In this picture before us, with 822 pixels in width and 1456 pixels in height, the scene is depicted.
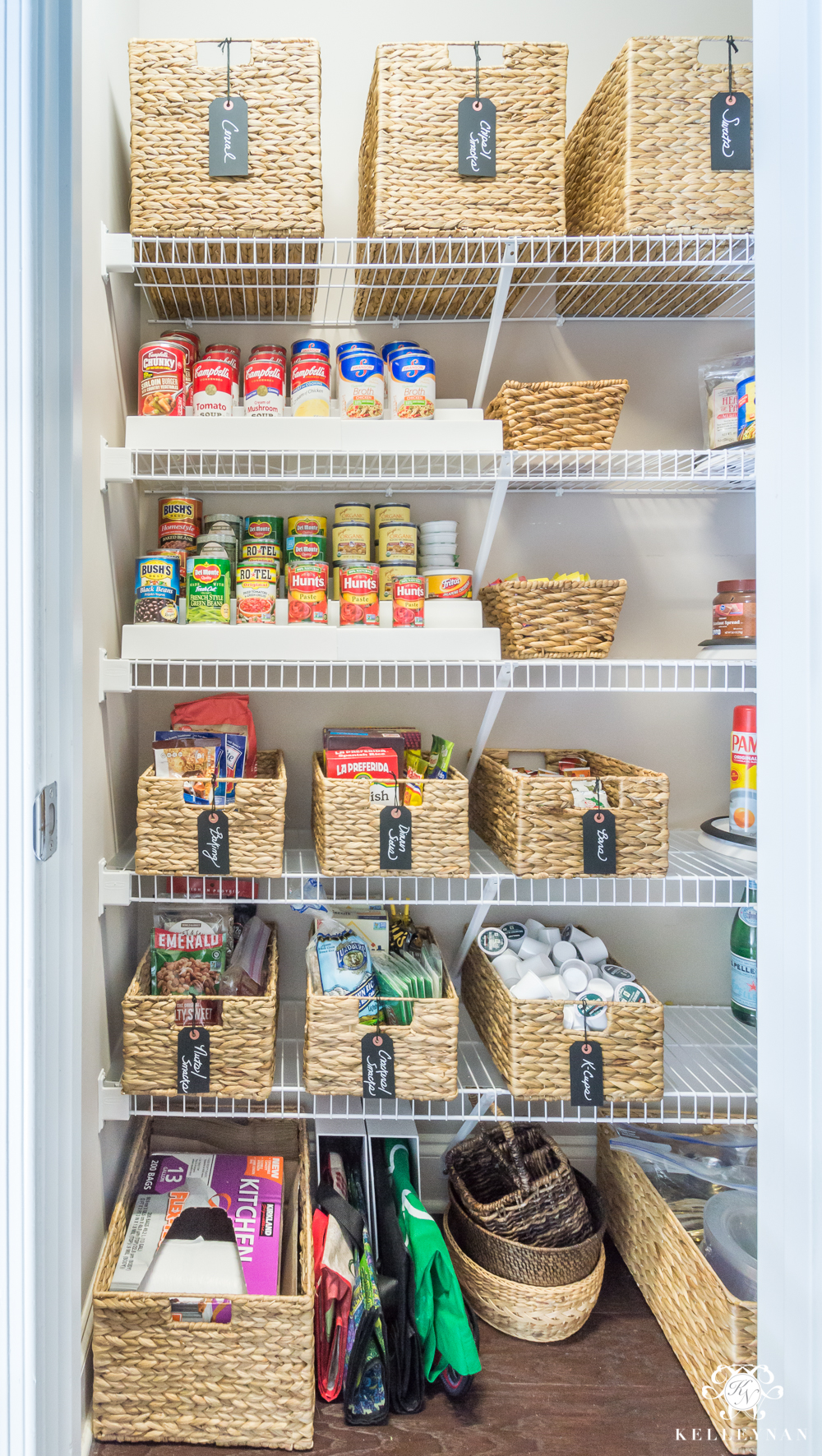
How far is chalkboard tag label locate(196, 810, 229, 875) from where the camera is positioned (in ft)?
4.71

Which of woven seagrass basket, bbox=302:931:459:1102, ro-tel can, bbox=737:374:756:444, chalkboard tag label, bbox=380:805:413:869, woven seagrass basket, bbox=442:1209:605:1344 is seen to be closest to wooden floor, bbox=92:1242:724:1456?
woven seagrass basket, bbox=442:1209:605:1344

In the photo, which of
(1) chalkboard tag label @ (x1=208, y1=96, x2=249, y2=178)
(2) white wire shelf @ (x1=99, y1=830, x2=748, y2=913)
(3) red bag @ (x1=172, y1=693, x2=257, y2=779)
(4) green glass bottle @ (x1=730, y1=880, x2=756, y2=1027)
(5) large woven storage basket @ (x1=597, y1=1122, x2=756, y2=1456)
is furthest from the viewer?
(4) green glass bottle @ (x1=730, y1=880, x2=756, y2=1027)

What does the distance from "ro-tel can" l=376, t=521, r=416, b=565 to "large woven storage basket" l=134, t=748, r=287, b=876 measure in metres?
0.49

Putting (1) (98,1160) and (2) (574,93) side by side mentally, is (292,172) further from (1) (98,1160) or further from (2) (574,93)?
(1) (98,1160)

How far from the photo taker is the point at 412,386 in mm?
1510

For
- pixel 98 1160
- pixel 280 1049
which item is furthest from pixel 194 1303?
pixel 280 1049

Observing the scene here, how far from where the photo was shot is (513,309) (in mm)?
1754

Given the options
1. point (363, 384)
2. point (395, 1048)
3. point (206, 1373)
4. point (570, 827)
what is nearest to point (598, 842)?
point (570, 827)

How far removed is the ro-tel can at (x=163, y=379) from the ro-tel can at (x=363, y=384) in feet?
1.03

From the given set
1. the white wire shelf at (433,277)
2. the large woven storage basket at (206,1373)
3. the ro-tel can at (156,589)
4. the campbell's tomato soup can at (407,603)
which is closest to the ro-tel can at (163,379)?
the white wire shelf at (433,277)

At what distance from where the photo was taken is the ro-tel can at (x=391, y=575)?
1.54 metres

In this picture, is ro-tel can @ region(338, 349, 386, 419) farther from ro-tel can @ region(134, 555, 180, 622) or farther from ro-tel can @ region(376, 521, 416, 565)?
ro-tel can @ region(134, 555, 180, 622)

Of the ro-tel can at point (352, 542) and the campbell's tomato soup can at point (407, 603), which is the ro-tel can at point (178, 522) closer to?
the ro-tel can at point (352, 542)

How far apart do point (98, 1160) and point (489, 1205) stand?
0.74 metres
